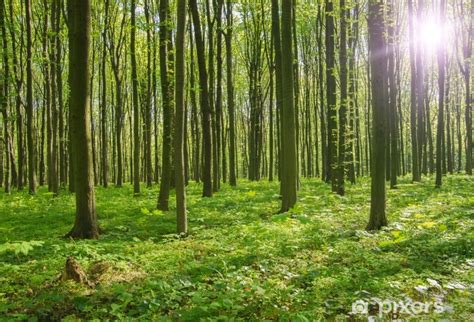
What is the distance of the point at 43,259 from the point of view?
6.57 m

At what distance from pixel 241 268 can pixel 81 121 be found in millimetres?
5004

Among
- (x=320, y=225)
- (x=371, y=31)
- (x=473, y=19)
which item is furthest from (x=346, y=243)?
(x=473, y=19)

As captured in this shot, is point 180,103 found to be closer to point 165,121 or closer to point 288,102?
A: point 288,102

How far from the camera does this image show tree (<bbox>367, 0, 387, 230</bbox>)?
8.27m

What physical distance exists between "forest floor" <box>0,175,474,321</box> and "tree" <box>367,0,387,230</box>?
512mm

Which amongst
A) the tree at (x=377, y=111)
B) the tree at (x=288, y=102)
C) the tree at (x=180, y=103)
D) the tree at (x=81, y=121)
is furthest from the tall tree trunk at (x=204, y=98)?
the tree at (x=377, y=111)

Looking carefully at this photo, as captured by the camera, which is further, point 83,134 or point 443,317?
point 83,134

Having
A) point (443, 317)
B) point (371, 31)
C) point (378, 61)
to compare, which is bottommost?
point (443, 317)

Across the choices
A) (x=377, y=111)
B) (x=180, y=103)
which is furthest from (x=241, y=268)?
(x=377, y=111)

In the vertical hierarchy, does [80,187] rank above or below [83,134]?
below

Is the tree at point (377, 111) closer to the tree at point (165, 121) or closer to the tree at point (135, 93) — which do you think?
the tree at point (165, 121)

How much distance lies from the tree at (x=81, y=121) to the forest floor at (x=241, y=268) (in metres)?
0.59

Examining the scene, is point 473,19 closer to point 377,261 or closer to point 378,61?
point 378,61

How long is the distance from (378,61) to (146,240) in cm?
662
